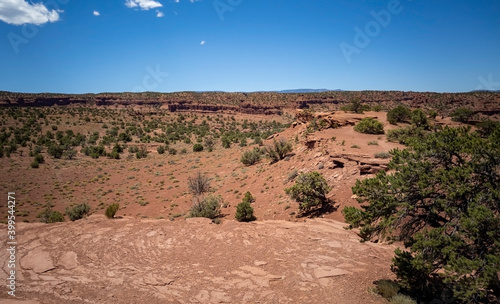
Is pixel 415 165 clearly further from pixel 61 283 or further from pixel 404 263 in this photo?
pixel 61 283

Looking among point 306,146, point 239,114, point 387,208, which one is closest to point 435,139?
point 387,208

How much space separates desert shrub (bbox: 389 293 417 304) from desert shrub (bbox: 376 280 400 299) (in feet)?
0.38

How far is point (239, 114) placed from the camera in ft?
268

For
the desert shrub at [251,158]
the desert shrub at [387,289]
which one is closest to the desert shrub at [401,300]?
the desert shrub at [387,289]

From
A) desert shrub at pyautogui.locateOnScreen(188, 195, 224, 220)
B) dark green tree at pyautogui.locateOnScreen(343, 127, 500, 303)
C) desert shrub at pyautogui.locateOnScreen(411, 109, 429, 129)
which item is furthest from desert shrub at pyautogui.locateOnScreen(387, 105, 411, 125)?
dark green tree at pyautogui.locateOnScreen(343, 127, 500, 303)

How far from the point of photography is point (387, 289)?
5.89 metres

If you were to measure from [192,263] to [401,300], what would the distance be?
215 inches

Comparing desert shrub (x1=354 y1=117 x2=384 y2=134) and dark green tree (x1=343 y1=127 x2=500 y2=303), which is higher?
desert shrub (x1=354 y1=117 x2=384 y2=134)

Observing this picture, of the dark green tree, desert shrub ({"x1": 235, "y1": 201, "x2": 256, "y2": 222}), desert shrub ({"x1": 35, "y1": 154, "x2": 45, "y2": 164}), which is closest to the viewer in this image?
the dark green tree

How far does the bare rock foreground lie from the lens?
590 centimetres

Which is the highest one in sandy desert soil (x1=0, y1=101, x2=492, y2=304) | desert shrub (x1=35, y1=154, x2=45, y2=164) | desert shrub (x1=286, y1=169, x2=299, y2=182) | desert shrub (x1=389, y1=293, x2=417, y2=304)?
desert shrub (x1=286, y1=169, x2=299, y2=182)

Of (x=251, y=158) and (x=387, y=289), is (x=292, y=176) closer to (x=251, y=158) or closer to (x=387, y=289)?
(x=251, y=158)

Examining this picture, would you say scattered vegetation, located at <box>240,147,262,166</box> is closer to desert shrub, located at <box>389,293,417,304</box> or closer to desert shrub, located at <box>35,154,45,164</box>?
desert shrub, located at <box>389,293,417,304</box>

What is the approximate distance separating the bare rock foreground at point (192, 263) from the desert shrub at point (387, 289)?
241 mm
